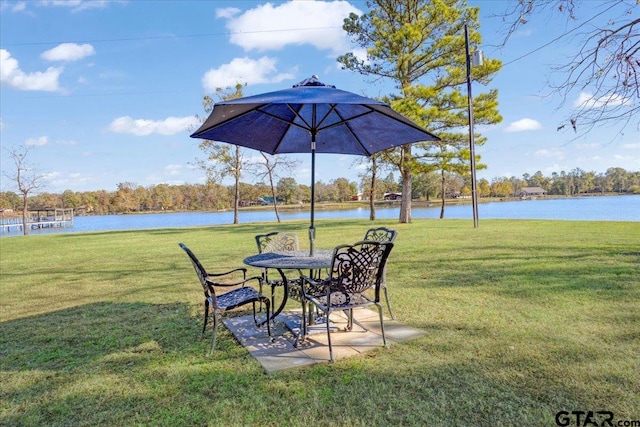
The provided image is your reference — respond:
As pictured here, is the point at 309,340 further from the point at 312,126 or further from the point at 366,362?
the point at 312,126

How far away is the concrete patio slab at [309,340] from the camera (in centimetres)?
270

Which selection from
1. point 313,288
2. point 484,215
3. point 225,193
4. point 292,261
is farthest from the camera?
point 225,193

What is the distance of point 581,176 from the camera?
57.3m

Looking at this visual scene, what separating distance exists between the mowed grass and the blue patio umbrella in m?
1.27

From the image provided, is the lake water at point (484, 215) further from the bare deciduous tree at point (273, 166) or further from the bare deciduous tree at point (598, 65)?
the bare deciduous tree at point (598, 65)

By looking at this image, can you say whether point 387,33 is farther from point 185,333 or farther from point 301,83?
point 185,333

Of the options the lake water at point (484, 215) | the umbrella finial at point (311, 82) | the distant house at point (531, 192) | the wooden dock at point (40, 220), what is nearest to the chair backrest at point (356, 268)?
the umbrella finial at point (311, 82)

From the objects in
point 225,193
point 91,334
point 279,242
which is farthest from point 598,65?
point 225,193

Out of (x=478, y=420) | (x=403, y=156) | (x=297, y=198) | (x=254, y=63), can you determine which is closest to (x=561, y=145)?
A: (x=478, y=420)

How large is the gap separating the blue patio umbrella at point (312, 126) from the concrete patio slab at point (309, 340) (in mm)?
768

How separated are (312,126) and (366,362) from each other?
→ 86.0 inches

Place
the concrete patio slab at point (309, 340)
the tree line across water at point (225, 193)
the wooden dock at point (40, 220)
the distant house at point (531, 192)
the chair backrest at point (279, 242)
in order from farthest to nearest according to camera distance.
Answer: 1. the distant house at point (531, 192)
2. the tree line across water at point (225, 193)
3. the wooden dock at point (40, 220)
4. the chair backrest at point (279, 242)
5. the concrete patio slab at point (309, 340)

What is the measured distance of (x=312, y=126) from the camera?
3590 mm

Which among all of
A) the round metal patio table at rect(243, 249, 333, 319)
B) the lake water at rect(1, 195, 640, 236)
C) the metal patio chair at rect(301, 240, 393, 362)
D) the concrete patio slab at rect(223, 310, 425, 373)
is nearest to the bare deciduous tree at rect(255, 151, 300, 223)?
the lake water at rect(1, 195, 640, 236)
